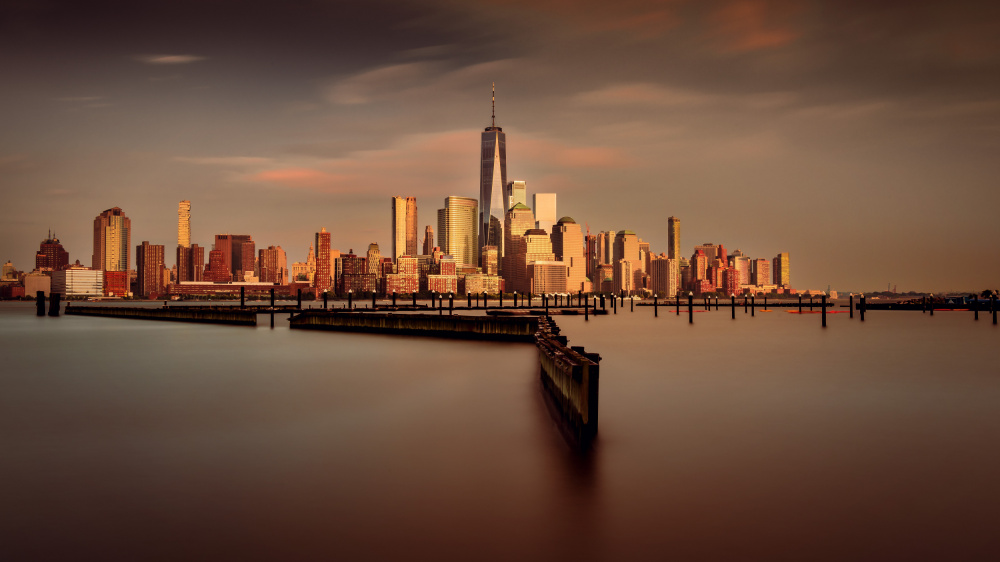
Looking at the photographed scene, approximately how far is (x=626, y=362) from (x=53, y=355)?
43531 mm

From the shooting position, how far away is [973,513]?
516 inches

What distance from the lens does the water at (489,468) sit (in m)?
11.6

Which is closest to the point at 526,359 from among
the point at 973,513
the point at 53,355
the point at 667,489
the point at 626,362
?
the point at 626,362

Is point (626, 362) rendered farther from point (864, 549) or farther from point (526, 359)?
point (864, 549)

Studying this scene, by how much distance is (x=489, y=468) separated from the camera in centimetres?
1686

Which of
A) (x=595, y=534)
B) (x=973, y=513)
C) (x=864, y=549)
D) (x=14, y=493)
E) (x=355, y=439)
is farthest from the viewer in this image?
(x=355, y=439)

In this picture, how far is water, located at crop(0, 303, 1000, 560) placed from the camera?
11.6m

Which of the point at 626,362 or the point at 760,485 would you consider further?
the point at 626,362

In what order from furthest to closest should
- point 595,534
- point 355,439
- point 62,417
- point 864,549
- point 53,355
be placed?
1. point 53,355
2. point 62,417
3. point 355,439
4. point 595,534
5. point 864,549

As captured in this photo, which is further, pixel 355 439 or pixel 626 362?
pixel 626 362

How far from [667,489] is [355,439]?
9.64 m

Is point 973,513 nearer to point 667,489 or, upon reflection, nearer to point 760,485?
point 760,485

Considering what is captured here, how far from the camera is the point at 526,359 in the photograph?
44.1m

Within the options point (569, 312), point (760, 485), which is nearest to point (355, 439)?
point (760, 485)
